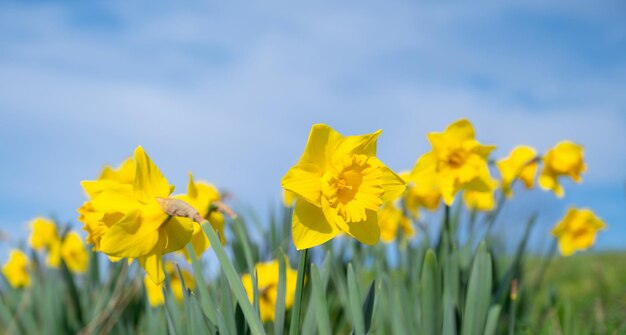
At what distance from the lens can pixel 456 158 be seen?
8.08 feet

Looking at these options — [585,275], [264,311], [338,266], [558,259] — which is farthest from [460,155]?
[558,259]

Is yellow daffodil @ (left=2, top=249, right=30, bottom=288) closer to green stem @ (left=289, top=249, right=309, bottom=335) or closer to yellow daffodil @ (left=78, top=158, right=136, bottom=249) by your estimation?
yellow daffodil @ (left=78, top=158, right=136, bottom=249)

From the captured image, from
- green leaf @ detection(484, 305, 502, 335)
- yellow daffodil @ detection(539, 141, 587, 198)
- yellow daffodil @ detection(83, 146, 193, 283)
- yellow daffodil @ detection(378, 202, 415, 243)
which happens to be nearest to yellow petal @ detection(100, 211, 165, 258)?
yellow daffodil @ detection(83, 146, 193, 283)

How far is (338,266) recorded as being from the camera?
9.06ft

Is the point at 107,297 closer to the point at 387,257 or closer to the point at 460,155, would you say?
the point at 387,257

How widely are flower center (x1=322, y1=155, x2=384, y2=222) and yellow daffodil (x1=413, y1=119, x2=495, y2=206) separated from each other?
110 cm

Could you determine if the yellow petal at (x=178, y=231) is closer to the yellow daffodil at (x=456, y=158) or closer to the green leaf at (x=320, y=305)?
the green leaf at (x=320, y=305)

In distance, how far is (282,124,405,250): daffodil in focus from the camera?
132 centimetres

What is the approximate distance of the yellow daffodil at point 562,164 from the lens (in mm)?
3105

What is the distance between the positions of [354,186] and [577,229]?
262 centimetres

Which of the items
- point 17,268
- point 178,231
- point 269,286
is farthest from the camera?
point 17,268

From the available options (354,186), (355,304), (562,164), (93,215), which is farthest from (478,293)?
(562,164)

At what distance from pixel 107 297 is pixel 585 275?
465 cm

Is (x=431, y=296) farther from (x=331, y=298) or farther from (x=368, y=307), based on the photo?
(x=331, y=298)
